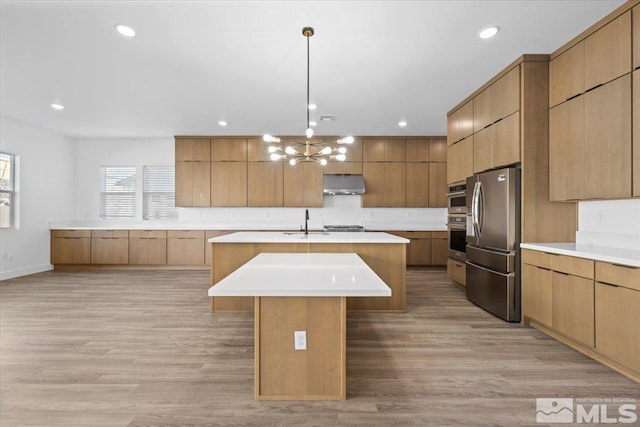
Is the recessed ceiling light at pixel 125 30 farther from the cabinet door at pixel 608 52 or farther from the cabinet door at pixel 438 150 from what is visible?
the cabinet door at pixel 438 150

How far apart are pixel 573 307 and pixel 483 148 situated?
2090 mm

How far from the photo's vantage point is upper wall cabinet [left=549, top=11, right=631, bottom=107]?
2439mm

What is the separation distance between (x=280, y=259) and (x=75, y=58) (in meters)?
3.10

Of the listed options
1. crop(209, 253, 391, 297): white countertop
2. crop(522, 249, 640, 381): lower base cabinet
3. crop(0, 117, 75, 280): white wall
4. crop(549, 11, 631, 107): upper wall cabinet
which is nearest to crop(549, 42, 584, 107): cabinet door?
crop(549, 11, 631, 107): upper wall cabinet

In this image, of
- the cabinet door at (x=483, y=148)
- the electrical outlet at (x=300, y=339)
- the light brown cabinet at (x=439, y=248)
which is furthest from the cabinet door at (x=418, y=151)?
the electrical outlet at (x=300, y=339)

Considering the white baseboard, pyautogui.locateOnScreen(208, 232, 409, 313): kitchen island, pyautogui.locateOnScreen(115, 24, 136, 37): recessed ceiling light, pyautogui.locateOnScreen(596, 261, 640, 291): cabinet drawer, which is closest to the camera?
pyautogui.locateOnScreen(596, 261, 640, 291): cabinet drawer

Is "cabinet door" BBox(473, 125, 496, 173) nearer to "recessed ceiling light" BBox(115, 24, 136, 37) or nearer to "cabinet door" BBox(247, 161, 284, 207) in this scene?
"cabinet door" BBox(247, 161, 284, 207)

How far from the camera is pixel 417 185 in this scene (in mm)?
6703

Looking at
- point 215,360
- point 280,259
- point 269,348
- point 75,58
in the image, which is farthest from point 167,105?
point 269,348

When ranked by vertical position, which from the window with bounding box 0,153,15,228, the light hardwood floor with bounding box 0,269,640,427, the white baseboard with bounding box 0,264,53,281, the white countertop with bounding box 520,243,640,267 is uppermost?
the window with bounding box 0,153,15,228

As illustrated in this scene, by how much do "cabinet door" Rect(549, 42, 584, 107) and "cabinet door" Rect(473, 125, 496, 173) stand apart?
2.24 feet

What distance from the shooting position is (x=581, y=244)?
10.2ft

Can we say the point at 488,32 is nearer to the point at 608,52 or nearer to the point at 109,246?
the point at 608,52

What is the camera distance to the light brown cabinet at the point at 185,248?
20.7 feet
